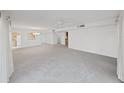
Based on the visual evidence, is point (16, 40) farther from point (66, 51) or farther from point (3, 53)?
point (3, 53)

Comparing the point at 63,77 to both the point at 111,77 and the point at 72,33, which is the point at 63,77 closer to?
the point at 111,77

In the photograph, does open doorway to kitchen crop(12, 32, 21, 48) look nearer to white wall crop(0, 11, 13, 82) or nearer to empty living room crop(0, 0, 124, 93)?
empty living room crop(0, 0, 124, 93)

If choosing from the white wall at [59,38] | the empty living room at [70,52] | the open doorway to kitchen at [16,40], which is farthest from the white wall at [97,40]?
the open doorway to kitchen at [16,40]

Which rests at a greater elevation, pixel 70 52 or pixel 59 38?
pixel 59 38

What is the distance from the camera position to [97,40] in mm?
5578

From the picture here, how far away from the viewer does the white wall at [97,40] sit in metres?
4.67

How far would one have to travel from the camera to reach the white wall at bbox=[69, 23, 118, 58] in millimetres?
4667

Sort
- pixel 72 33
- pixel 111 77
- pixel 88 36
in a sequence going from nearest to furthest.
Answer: pixel 111 77, pixel 88 36, pixel 72 33

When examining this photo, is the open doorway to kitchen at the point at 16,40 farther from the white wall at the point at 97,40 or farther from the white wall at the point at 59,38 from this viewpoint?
the white wall at the point at 97,40

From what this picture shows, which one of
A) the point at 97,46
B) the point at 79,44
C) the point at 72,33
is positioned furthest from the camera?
the point at 72,33

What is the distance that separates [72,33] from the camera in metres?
7.99

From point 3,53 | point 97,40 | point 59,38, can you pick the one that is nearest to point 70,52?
point 97,40
